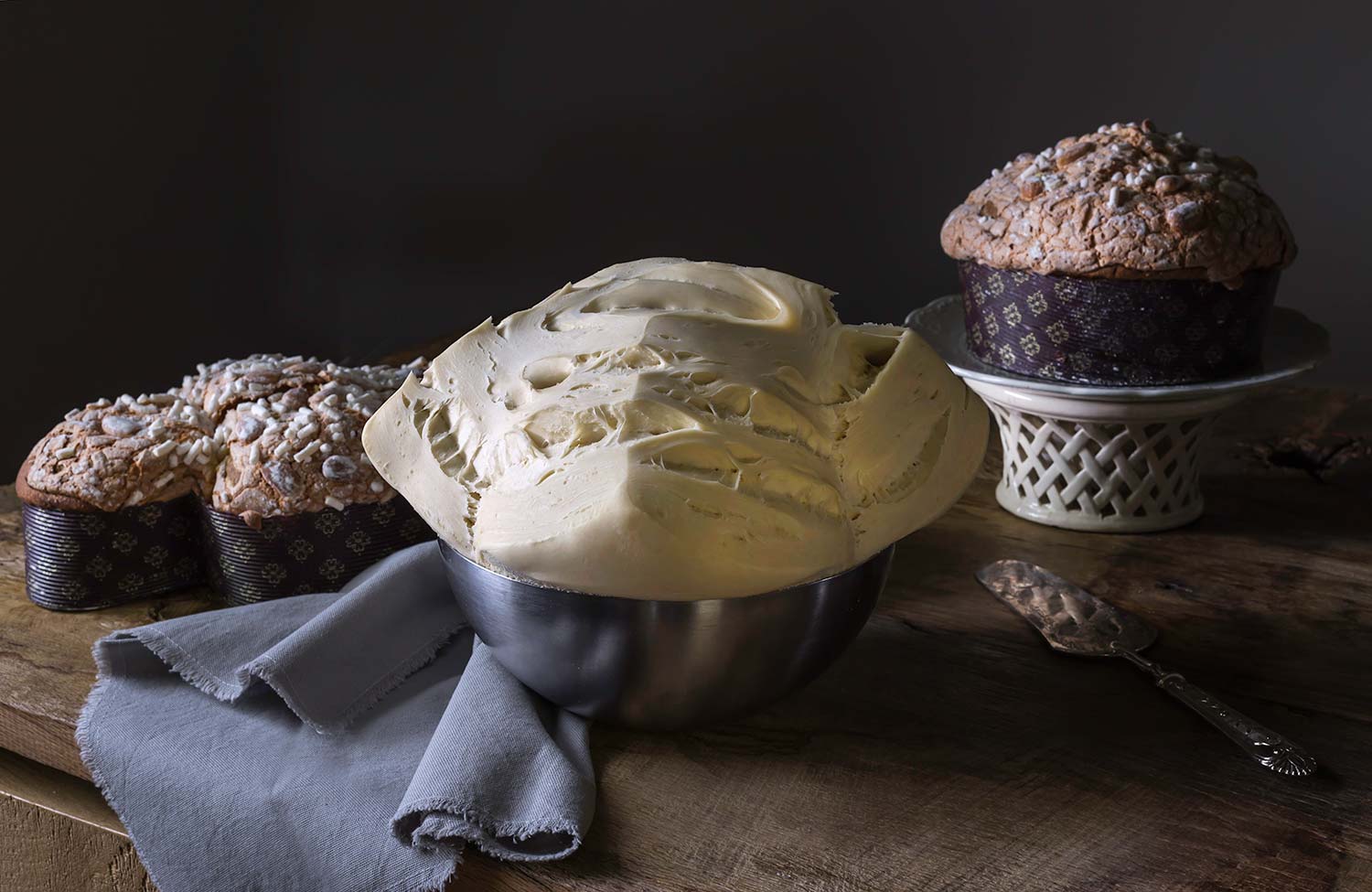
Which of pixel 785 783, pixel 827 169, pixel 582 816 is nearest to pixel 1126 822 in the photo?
pixel 785 783

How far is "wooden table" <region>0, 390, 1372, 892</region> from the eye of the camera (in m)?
0.79

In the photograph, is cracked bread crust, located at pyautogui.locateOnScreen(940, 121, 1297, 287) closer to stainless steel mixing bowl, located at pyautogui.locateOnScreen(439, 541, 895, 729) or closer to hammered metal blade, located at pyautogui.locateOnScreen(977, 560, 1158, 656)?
hammered metal blade, located at pyautogui.locateOnScreen(977, 560, 1158, 656)

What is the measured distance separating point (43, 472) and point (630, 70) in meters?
1.70

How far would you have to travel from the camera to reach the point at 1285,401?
170cm

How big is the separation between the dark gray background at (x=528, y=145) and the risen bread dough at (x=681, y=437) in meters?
1.46

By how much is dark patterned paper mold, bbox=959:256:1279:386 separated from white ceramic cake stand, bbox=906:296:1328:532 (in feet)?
0.06

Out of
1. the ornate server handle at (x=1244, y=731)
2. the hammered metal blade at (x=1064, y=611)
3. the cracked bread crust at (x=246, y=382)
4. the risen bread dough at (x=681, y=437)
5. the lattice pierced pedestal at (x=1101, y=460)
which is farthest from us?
the lattice pierced pedestal at (x=1101, y=460)

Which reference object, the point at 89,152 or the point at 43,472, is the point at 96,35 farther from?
the point at 43,472

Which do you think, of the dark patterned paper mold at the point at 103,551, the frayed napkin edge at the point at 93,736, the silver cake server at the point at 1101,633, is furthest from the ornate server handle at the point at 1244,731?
the dark patterned paper mold at the point at 103,551

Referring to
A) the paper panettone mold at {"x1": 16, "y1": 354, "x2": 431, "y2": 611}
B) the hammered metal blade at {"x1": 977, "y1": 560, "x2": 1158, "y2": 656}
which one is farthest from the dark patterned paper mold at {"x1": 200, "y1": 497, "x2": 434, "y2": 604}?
the hammered metal blade at {"x1": 977, "y1": 560, "x2": 1158, "y2": 656}

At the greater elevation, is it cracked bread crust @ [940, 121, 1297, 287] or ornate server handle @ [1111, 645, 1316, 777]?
cracked bread crust @ [940, 121, 1297, 287]

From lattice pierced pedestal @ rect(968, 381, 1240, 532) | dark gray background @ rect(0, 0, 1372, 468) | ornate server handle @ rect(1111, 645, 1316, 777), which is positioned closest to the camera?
ornate server handle @ rect(1111, 645, 1316, 777)

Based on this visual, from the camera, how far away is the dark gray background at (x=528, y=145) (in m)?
2.08

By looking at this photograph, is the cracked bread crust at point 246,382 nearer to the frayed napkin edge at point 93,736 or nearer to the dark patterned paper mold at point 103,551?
the dark patterned paper mold at point 103,551
